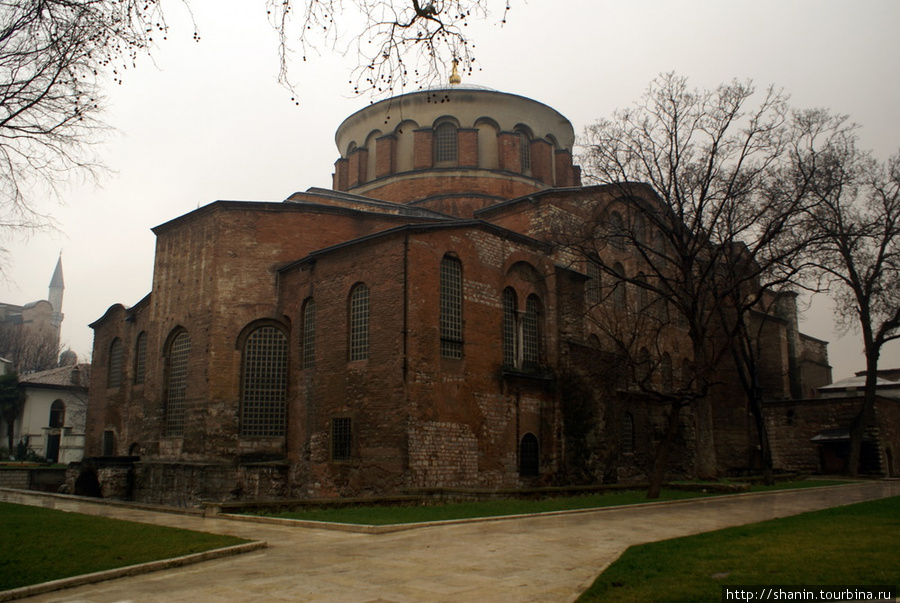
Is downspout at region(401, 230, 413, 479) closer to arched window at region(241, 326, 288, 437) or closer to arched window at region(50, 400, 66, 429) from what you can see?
arched window at region(241, 326, 288, 437)

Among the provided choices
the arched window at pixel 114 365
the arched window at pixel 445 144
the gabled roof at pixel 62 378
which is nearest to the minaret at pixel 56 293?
the gabled roof at pixel 62 378

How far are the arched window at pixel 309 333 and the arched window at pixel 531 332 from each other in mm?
6366

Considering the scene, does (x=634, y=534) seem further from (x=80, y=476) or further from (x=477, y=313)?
(x=80, y=476)

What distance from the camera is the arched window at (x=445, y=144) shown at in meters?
30.8

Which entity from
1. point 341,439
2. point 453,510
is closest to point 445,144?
point 341,439

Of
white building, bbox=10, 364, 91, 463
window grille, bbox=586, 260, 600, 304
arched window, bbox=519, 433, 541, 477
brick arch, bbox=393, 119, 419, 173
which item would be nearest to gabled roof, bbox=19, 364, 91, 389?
white building, bbox=10, 364, 91, 463

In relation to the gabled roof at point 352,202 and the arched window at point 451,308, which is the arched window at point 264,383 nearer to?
the gabled roof at point 352,202

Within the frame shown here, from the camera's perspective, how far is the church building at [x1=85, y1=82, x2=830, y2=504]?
18969mm

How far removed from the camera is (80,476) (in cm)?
2377

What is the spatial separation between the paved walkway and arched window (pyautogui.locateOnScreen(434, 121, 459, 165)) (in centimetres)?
2030

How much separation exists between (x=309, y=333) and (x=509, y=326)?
6.10 meters

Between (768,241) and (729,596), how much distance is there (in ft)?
50.5

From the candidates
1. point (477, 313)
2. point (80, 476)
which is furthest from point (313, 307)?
point (80, 476)

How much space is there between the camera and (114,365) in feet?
94.0
